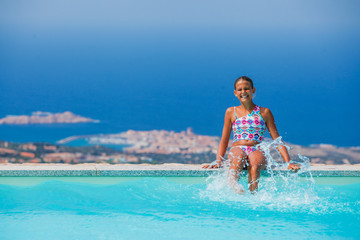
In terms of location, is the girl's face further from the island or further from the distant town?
the island

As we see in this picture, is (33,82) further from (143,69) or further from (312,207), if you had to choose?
(312,207)

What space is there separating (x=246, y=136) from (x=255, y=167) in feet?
1.36

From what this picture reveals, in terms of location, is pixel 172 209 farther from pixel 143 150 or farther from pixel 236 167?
pixel 143 150

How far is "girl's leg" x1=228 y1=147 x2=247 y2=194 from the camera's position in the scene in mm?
3689

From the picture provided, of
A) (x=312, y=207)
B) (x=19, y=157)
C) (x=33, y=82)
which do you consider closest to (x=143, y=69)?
(x=33, y=82)

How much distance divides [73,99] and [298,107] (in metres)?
4.37

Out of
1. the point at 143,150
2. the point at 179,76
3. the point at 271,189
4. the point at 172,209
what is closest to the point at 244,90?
the point at 271,189

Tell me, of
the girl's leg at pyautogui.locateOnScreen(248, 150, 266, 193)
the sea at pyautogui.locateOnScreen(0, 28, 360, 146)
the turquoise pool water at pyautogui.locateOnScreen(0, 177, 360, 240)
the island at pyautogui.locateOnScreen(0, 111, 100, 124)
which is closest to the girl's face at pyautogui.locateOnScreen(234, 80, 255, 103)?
the girl's leg at pyautogui.locateOnScreen(248, 150, 266, 193)

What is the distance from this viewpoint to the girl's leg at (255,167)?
3.66m

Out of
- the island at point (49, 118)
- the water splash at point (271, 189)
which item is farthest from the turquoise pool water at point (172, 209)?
the island at point (49, 118)

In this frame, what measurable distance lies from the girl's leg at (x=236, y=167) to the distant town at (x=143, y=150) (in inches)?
190

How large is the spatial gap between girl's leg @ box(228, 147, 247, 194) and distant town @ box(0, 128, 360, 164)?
482cm

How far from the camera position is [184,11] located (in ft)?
27.9

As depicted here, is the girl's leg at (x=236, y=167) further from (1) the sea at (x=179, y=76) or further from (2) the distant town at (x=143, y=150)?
(2) the distant town at (x=143, y=150)
